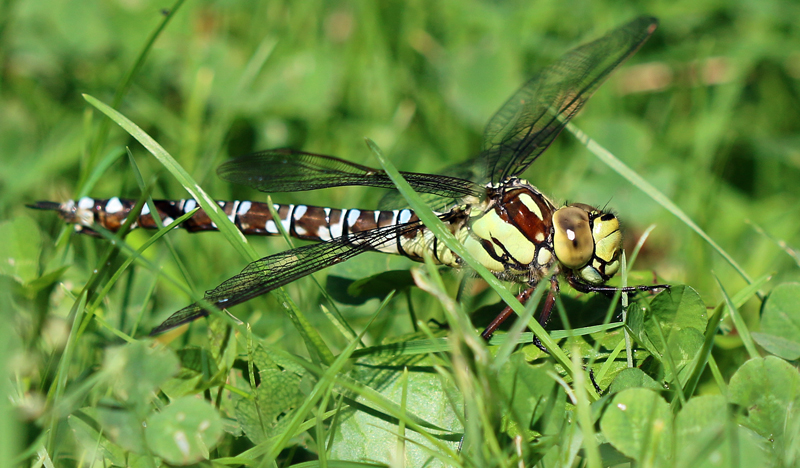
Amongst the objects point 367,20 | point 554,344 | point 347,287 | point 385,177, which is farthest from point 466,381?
point 367,20

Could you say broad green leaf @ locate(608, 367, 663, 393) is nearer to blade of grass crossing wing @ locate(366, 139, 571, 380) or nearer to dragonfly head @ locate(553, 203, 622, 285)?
blade of grass crossing wing @ locate(366, 139, 571, 380)

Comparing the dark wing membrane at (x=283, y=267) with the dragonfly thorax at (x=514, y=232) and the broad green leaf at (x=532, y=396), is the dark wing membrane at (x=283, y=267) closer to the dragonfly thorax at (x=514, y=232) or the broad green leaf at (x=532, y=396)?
the dragonfly thorax at (x=514, y=232)

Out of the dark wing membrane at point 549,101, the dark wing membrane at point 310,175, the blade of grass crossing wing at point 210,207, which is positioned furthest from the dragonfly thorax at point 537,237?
the blade of grass crossing wing at point 210,207

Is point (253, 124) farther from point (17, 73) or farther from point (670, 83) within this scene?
point (670, 83)

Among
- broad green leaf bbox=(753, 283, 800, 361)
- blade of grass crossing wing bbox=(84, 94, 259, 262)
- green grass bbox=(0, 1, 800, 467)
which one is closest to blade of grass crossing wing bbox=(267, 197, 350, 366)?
green grass bbox=(0, 1, 800, 467)

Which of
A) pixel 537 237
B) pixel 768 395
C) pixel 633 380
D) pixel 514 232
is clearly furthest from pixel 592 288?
pixel 768 395

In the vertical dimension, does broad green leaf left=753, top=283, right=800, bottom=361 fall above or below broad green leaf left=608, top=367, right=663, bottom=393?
below

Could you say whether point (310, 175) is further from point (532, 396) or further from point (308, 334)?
point (532, 396)
